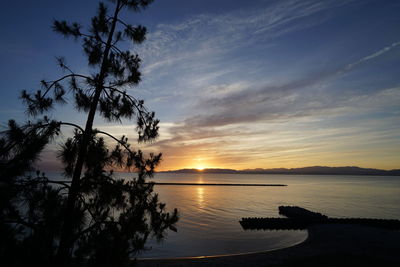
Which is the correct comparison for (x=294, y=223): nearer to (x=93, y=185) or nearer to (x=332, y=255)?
(x=332, y=255)

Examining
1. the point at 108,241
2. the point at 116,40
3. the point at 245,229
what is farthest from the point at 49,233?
the point at 245,229

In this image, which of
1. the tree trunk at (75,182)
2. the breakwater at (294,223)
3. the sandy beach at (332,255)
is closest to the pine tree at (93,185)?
the tree trunk at (75,182)

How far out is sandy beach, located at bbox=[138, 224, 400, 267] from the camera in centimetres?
1342

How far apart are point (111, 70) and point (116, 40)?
Answer: 79 centimetres

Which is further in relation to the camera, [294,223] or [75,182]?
[294,223]

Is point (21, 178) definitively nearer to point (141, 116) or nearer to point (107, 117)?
Result: point (107, 117)

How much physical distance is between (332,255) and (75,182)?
1717 cm

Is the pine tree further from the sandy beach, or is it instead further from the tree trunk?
the sandy beach

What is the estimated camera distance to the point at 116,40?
16.7ft

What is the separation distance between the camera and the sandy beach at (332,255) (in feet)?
44.0

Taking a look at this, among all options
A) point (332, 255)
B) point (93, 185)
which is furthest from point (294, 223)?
point (93, 185)

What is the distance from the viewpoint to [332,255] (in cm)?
1446

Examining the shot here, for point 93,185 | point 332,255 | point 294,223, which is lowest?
point 294,223

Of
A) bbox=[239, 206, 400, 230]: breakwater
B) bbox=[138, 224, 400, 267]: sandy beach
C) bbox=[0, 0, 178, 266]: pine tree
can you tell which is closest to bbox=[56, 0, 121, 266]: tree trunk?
bbox=[0, 0, 178, 266]: pine tree
